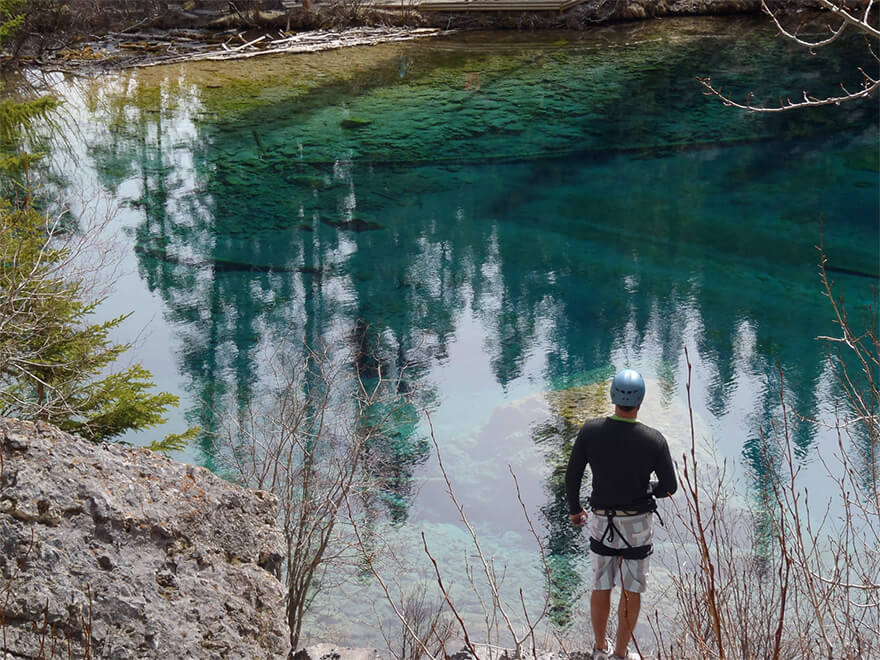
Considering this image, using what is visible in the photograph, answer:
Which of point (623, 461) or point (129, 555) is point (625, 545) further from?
point (129, 555)

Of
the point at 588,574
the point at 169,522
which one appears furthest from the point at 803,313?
the point at 169,522

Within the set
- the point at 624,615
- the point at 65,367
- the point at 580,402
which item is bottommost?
the point at 580,402

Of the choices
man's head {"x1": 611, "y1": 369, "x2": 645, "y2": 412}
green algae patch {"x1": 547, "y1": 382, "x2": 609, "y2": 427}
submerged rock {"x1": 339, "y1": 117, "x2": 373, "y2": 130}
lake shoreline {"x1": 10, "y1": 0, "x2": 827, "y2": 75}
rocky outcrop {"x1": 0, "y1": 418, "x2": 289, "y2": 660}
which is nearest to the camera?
rocky outcrop {"x1": 0, "y1": 418, "x2": 289, "y2": 660}

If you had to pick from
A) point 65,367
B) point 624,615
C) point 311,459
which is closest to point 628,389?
point 624,615

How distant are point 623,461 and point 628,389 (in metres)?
0.46

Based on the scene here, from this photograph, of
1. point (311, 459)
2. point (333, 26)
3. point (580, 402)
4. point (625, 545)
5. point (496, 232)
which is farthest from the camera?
point (333, 26)

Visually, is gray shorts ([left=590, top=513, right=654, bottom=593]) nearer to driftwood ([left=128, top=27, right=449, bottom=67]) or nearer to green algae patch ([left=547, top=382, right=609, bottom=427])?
green algae patch ([left=547, top=382, right=609, bottom=427])

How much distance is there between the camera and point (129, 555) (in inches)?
180

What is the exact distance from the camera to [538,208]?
74.1 ft

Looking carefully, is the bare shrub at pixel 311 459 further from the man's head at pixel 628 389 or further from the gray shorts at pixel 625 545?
the man's head at pixel 628 389

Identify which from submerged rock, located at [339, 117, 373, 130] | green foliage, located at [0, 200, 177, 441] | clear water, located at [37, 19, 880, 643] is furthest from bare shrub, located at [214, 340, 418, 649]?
submerged rock, located at [339, 117, 373, 130]

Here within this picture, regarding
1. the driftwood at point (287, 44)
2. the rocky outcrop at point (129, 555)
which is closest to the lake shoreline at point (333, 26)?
the driftwood at point (287, 44)

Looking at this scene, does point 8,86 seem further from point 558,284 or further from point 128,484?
point 128,484

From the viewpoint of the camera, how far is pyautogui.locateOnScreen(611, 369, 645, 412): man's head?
19.0ft
